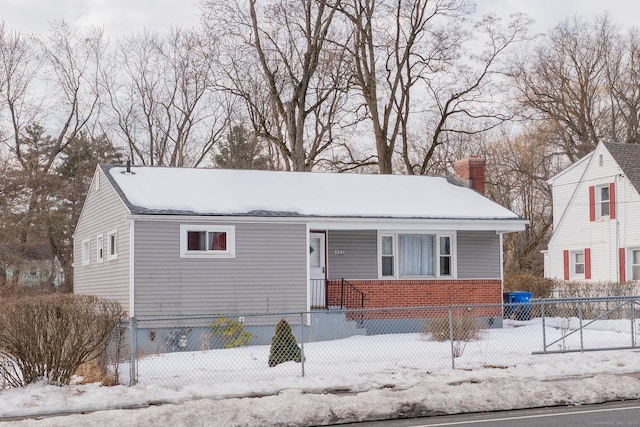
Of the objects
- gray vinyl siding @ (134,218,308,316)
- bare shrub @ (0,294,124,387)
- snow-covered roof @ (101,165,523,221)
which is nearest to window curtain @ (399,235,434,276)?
snow-covered roof @ (101,165,523,221)

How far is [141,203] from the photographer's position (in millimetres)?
19453

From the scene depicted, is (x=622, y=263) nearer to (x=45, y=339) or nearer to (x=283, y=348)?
(x=283, y=348)

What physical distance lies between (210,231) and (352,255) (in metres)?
4.29

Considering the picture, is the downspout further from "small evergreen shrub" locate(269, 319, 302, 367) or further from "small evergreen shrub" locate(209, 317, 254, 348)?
"small evergreen shrub" locate(269, 319, 302, 367)

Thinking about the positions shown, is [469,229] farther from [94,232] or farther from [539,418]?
[539,418]

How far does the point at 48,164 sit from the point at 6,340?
3077 centimetres

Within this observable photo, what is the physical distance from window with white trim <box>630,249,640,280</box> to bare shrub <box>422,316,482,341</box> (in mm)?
13302

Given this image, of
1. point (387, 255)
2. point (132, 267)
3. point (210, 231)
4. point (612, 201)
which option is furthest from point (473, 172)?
point (132, 267)

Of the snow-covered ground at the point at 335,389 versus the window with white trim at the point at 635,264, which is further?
the window with white trim at the point at 635,264

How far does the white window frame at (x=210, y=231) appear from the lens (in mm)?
19531

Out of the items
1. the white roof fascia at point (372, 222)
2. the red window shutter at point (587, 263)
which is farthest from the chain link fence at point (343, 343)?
the red window shutter at point (587, 263)

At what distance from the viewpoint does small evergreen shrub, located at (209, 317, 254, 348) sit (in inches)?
765

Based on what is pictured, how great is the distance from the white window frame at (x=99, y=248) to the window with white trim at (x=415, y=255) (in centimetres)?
756

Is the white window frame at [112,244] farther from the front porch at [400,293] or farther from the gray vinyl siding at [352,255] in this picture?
the gray vinyl siding at [352,255]
